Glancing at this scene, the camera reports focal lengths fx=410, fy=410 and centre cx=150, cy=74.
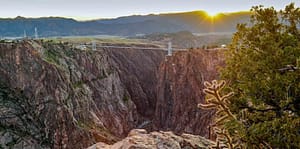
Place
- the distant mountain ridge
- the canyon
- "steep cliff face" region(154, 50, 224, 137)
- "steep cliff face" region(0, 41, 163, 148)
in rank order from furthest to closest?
the distant mountain ridge < "steep cliff face" region(154, 50, 224, 137) < the canyon < "steep cliff face" region(0, 41, 163, 148)

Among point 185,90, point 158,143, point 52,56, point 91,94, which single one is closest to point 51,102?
point 52,56

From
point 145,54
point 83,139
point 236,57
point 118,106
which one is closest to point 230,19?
point 145,54

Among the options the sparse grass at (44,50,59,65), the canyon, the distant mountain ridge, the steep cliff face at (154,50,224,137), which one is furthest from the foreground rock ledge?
the distant mountain ridge

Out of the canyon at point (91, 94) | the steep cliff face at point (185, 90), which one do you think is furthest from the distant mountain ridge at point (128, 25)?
the steep cliff face at point (185, 90)

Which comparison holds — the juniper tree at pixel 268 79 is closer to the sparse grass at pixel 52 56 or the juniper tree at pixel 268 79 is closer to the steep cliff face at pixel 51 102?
the steep cliff face at pixel 51 102

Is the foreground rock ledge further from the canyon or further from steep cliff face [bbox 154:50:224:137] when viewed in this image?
steep cliff face [bbox 154:50:224:137]

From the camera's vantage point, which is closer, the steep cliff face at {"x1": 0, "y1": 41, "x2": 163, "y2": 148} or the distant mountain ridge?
the steep cliff face at {"x1": 0, "y1": 41, "x2": 163, "y2": 148}
